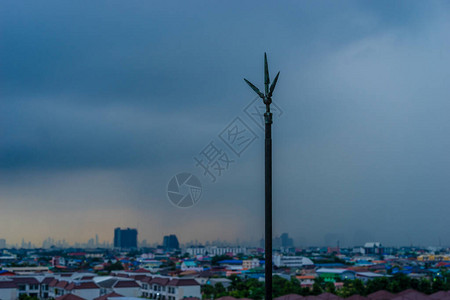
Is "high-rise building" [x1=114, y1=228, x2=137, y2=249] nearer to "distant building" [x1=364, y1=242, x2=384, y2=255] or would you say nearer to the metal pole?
"distant building" [x1=364, y1=242, x2=384, y2=255]

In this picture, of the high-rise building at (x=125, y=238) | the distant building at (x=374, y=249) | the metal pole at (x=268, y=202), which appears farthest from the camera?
the high-rise building at (x=125, y=238)

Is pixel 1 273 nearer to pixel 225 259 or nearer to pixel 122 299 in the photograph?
pixel 122 299

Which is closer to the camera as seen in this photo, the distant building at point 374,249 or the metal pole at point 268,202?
the metal pole at point 268,202

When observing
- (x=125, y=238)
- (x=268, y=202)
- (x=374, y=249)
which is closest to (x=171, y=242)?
(x=125, y=238)

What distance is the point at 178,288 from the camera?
16.8m

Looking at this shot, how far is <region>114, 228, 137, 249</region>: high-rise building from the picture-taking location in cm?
9431

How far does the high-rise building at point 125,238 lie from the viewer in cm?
9431

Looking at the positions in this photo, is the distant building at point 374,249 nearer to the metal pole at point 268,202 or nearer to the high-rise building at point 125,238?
the high-rise building at point 125,238

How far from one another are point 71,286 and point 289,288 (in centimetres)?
723

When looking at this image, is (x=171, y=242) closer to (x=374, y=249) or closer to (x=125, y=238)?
(x=125, y=238)

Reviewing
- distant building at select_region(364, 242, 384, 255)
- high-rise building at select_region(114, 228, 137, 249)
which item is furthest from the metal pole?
high-rise building at select_region(114, 228, 137, 249)

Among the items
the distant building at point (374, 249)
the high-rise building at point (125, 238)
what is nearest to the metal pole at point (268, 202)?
the distant building at point (374, 249)

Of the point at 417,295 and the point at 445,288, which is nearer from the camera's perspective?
the point at 417,295

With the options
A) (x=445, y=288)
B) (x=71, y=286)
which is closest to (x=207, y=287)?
(x=71, y=286)
